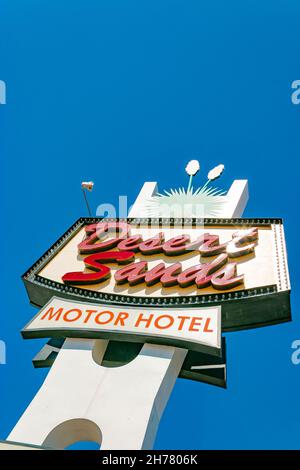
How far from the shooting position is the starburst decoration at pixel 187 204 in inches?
776

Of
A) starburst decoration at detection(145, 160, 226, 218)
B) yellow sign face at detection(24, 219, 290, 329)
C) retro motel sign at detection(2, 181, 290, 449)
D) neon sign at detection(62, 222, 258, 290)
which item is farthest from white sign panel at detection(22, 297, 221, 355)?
starburst decoration at detection(145, 160, 226, 218)

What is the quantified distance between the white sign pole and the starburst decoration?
27.6 feet

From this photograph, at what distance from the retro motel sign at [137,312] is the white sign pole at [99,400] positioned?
2 cm

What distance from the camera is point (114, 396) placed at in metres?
10.8

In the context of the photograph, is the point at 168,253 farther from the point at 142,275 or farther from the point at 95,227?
the point at 95,227

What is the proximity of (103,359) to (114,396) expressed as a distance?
2302mm

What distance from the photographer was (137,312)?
12703 millimetres

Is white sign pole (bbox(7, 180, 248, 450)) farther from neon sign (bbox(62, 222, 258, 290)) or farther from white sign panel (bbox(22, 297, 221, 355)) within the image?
neon sign (bbox(62, 222, 258, 290))

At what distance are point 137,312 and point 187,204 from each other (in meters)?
8.27

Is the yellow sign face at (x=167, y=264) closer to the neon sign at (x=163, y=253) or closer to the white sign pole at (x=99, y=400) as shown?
the neon sign at (x=163, y=253)

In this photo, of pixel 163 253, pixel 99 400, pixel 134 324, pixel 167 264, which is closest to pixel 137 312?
pixel 134 324

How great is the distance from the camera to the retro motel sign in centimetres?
1055

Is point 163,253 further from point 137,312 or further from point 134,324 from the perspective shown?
point 134,324
